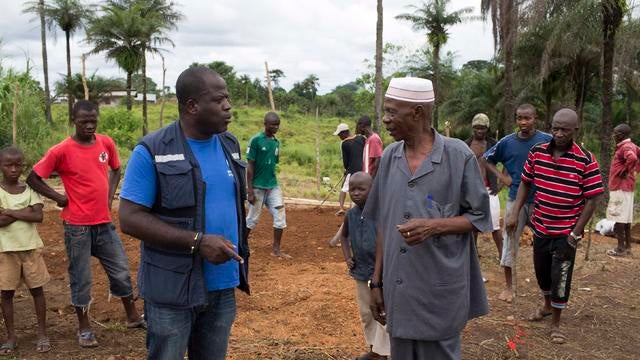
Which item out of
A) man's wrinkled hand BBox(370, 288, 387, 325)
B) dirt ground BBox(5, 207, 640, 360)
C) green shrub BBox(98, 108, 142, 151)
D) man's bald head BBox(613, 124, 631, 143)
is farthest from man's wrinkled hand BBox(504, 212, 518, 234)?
green shrub BBox(98, 108, 142, 151)

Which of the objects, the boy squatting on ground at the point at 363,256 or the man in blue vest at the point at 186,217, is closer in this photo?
the man in blue vest at the point at 186,217

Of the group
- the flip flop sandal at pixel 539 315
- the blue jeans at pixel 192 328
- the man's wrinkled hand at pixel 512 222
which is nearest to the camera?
the blue jeans at pixel 192 328

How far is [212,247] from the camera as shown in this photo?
7.39ft

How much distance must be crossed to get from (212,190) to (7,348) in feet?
9.36

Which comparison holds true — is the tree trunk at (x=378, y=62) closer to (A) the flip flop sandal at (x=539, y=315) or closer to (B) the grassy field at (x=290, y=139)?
(B) the grassy field at (x=290, y=139)

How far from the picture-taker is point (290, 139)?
2908 cm

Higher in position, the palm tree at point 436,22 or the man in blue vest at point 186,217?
the palm tree at point 436,22

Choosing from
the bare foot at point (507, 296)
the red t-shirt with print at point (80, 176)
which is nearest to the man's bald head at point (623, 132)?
the bare foot at point (507, 296)

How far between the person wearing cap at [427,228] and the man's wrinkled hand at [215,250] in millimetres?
714

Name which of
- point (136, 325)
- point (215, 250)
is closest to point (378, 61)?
point (136, 325)

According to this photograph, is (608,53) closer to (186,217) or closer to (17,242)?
(17,242)

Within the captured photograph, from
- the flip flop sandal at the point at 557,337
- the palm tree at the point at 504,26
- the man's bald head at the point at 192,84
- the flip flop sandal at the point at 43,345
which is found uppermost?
the palm tree at the point at 504,26

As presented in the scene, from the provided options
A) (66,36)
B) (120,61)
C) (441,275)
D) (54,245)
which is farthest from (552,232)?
(66,36)

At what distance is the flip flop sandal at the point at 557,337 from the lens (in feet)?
15.5
